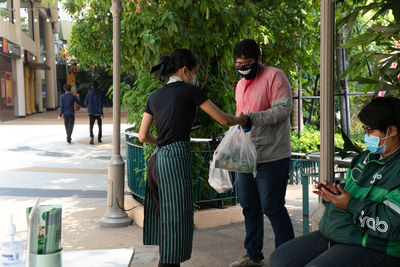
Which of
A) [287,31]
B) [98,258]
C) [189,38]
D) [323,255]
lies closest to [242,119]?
[323,255]

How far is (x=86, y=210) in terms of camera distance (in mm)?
6727

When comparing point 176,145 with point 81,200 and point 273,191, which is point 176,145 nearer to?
point 273,191

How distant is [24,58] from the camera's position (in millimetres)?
34844

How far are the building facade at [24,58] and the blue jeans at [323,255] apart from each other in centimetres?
2496

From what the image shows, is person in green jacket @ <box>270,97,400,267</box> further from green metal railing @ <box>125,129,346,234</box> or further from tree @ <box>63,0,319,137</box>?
tree @ <box>63,0,319,137</box>

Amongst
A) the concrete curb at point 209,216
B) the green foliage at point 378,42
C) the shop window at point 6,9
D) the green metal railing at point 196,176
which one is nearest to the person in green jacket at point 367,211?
the green foliage at point 378,42

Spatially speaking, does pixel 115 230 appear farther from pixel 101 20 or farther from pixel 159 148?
pixel 101 20

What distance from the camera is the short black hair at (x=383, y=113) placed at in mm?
2490

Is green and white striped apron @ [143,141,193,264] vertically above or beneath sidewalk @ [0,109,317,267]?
above

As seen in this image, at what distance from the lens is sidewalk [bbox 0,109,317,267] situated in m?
4.98

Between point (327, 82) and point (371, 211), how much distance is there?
0.85m

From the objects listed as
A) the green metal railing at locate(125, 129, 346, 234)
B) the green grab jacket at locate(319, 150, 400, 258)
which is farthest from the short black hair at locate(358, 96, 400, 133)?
the green metal railing at locate(125, 129, 346, 234)

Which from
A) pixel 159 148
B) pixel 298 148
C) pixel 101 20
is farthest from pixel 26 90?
pixel 159 148

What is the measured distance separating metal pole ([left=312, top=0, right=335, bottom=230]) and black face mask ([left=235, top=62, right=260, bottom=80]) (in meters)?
0.91
